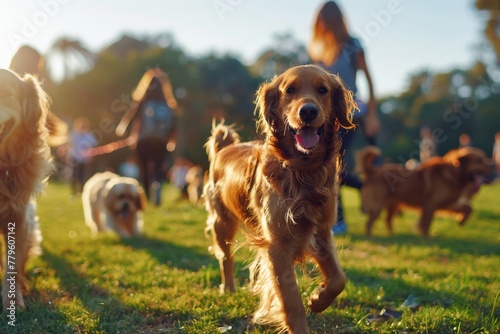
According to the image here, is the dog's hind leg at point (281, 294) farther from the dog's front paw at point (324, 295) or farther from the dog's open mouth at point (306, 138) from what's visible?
the dog's open mouth at point (306, 138)

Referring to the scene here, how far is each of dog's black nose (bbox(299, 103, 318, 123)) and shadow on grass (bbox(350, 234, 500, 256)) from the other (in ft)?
14.4

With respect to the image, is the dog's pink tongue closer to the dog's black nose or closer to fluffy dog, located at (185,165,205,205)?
the dog's black nose

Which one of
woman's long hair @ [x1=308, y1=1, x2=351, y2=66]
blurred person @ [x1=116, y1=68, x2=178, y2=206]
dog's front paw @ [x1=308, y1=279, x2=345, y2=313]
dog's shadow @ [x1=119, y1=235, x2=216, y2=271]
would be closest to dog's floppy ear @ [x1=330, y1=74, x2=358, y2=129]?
dog's front paw @ [x1=308, y1=279, x2=345, y2=313]

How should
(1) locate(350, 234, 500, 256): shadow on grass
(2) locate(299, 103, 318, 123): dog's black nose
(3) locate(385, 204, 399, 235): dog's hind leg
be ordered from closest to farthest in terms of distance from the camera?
(2) locate(299, 103, 318, 123): dog's black nose < (1) locate(350, 234, 500, 256): shadow on grass < (3) locate(385, 204, 399, 235): dog's hind leg

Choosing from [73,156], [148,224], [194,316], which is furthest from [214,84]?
[194,316]

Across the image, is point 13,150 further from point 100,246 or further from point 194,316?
point 100,246

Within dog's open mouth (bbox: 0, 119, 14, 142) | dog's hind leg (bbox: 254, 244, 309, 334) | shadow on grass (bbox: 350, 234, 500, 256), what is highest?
dog's open mouth (bbox: 0, 119, 14, 142)

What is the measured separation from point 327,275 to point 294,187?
64 centimetres

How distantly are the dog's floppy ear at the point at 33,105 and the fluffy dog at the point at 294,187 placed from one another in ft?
5.20

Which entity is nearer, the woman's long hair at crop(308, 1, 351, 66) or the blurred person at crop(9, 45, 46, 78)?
the woman's long hair at crop(308, 1, 351, 66)

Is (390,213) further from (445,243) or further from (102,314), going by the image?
(102,314)

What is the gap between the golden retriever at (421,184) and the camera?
8148 mm

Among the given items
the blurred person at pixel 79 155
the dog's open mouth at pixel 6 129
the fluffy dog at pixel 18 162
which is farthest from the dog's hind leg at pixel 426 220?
the blurred person at pixel 79 155

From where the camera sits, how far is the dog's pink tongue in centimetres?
279
